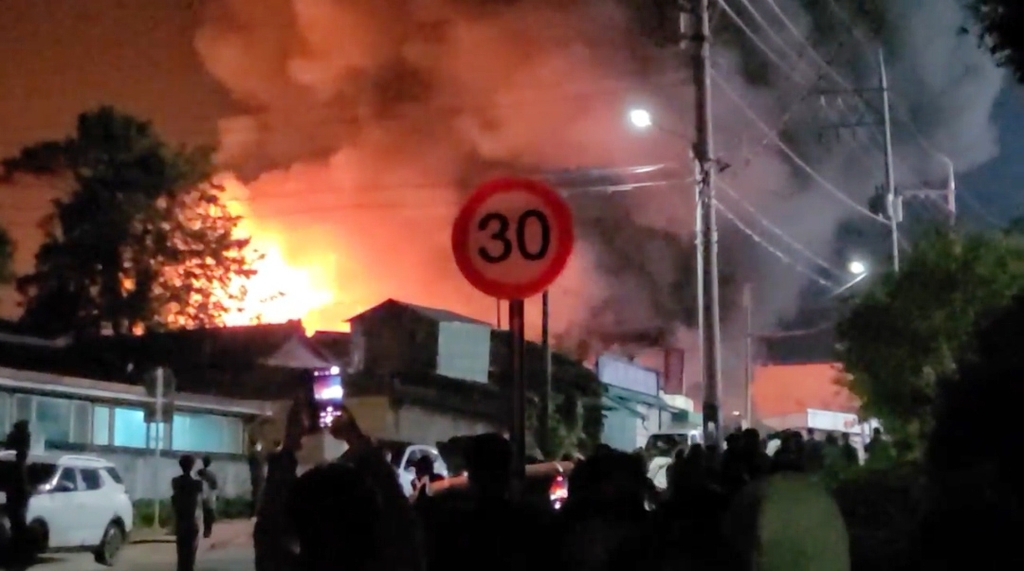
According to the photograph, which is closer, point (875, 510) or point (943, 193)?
point (875, 510)

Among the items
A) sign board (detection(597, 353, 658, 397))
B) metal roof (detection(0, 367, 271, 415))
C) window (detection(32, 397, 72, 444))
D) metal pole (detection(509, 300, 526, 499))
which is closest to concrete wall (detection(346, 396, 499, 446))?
metal roof (detection(0, 367, 271, 415))

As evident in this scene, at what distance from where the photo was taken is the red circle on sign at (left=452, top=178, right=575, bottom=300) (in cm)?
534

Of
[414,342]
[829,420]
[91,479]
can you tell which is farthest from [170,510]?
[829,420]

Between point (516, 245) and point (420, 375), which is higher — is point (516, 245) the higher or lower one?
the lower one

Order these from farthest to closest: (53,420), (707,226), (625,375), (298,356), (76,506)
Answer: (625,375)
(298,356)
(53,420)
(707,226)
(76,506)

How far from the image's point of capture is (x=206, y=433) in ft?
111

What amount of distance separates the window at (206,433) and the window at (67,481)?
39.2 feet

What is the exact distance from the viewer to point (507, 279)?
17.7ft

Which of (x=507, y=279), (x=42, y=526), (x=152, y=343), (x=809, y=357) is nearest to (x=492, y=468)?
(x=507, y=279)

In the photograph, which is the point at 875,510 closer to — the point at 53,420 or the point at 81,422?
the point at 53,420

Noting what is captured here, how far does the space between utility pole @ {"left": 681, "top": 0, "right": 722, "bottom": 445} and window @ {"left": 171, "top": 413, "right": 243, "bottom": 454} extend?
15487 mm

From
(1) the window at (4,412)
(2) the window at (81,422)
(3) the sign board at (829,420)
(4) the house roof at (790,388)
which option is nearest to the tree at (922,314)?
(1) the window at (4,412)

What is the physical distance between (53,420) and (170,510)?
117 inches

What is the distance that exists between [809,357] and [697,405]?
30.3 ft
